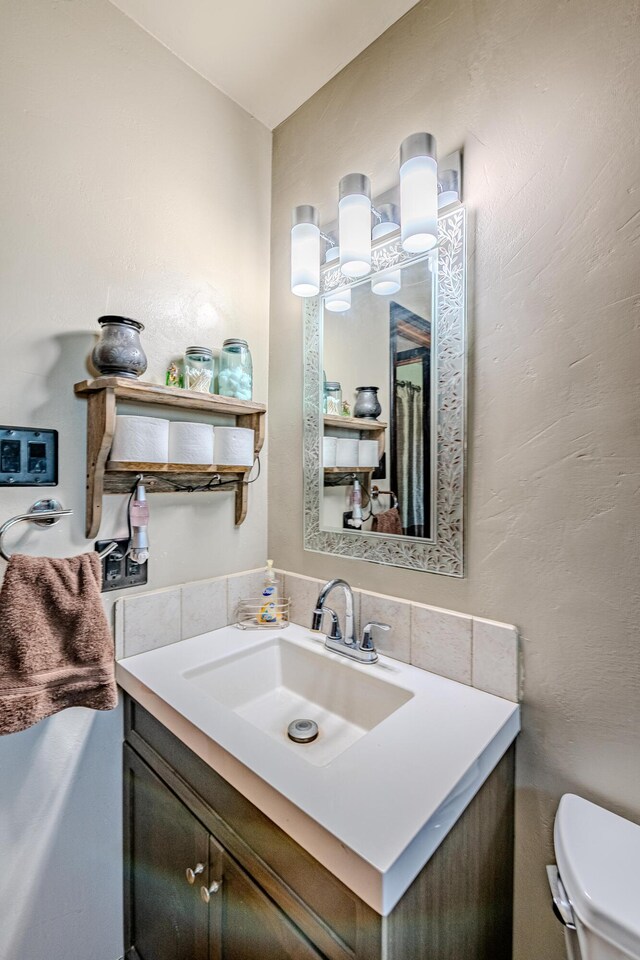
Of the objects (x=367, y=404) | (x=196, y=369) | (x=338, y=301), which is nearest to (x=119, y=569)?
(x=196, y=369)

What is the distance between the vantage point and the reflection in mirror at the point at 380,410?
1075mm

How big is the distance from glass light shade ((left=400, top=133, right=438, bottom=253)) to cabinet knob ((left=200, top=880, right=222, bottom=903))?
137cm

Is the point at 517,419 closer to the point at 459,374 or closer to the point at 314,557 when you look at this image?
the point at 459,374

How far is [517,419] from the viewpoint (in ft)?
3.04

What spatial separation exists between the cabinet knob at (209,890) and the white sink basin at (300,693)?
0.26m

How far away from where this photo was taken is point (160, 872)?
0.99m

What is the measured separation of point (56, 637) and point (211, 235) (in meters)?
1.16

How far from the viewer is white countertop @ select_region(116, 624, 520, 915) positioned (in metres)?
0.58

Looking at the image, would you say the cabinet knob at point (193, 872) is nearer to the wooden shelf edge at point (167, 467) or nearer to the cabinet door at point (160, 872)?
the cabinet door at point (160, 872)

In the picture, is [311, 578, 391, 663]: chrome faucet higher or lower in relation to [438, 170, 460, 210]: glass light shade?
lower

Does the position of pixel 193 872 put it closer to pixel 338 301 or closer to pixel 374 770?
pixel 374 770

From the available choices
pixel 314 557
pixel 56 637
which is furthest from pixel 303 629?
pixel 56 637

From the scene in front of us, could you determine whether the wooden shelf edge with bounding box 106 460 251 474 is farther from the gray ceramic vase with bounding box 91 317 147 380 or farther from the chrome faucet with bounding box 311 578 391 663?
the chrome faucet with bounding box 311 578 391 663

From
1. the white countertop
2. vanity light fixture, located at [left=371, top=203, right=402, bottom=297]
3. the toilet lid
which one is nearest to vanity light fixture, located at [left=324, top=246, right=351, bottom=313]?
vanity light fixture, located at [left=371, top=203, right=402, bottom=297]
